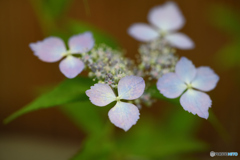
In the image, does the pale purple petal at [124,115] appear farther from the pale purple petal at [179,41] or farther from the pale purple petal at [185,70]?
the pale purple petal at [179,41]

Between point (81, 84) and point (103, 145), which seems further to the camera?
point (103, 145)

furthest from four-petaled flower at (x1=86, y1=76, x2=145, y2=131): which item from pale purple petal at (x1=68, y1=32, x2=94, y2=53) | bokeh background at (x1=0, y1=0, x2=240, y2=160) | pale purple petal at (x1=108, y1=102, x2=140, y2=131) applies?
bokeh background at (x1=0, y1=0, x2=240, y2=160)

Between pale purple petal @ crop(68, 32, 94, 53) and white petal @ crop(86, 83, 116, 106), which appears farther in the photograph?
pale purple petal @ crop(68, 32, 94, 53)

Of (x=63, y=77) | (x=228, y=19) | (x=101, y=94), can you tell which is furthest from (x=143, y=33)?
(x=63, y=77)

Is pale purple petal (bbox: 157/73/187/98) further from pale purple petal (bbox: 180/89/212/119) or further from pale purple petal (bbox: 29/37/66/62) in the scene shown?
pale purple petal (bbox: 29/37/66/62)

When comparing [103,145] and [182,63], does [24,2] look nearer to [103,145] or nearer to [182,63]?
[103,145]

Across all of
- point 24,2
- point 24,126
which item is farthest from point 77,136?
point 24,2

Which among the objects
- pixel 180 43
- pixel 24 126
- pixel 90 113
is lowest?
pixel 24 126

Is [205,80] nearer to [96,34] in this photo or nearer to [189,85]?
[189,85]
